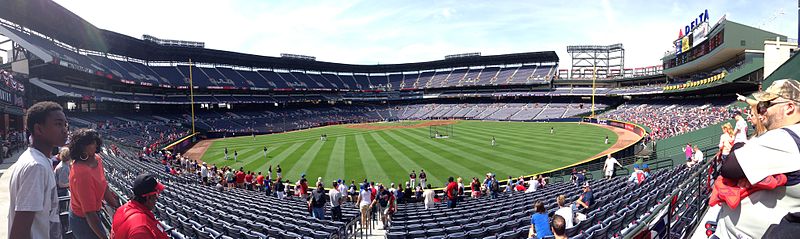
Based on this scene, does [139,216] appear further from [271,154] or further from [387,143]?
[387,143]

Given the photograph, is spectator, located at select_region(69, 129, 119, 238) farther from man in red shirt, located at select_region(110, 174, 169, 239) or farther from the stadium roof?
the stadium roof

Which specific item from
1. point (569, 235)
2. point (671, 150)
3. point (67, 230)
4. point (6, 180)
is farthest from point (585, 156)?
point (6, 180)

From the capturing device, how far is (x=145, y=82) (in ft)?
174

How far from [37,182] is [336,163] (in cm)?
2402

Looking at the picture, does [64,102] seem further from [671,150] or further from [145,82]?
[671,150]

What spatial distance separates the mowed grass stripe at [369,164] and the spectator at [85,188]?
689 inches

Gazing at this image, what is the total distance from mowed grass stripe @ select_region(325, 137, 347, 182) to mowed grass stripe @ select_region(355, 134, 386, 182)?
1.62m

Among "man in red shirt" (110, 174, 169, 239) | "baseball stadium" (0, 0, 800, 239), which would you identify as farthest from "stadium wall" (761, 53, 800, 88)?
"man in red shirt" (110, 174, 169, 239)

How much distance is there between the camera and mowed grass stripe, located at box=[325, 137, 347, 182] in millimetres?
22656

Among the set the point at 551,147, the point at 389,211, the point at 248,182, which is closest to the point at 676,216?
the point at 389,211

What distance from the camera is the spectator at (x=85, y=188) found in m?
4.19

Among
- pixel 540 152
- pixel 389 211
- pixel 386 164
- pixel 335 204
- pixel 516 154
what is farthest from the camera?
pixel 540 152

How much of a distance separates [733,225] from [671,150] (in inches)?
1040

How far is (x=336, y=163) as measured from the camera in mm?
26688
